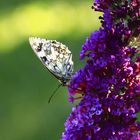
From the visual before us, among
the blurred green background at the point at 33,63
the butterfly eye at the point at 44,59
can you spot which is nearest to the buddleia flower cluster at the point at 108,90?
the butterfly eye at the point at 44,59

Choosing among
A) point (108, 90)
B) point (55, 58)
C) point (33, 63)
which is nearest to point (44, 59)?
point (55, 58)

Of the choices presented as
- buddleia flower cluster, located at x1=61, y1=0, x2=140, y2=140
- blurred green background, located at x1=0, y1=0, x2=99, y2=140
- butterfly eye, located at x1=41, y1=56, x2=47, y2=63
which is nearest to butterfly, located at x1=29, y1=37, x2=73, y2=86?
butterfly eye, located at x1=41, y1=56, x2=47, y2=63

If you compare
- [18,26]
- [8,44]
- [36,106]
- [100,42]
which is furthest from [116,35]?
[18,26]

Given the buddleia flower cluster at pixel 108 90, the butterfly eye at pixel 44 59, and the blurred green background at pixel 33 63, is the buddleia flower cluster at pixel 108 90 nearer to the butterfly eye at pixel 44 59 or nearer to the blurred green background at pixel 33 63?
the butterfly eye at pixel 44 59

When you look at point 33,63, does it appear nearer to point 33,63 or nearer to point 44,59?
point 33,63

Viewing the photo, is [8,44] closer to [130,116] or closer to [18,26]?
[18,26]

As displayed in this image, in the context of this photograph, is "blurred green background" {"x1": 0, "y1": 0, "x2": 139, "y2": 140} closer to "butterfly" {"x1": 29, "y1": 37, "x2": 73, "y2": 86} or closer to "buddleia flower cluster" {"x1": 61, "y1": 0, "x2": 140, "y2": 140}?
"butterfly" {"x1": 29, "y1": 37, "x2": 73, "y2": 86}
